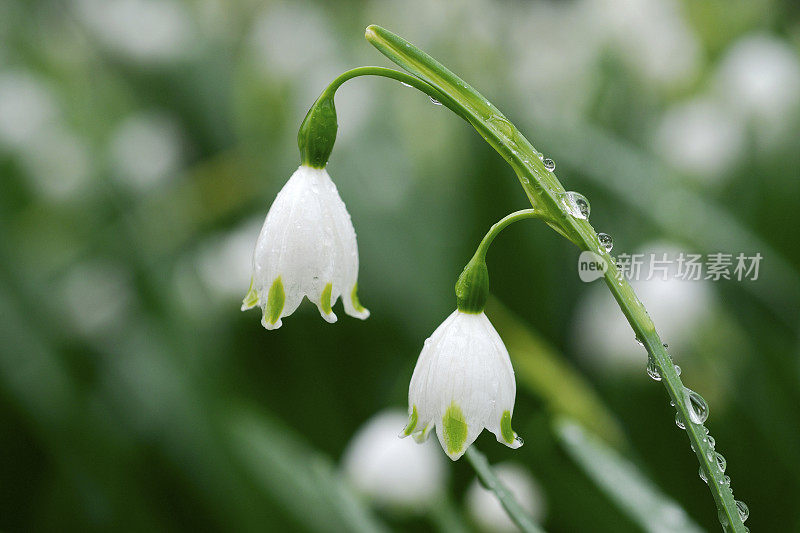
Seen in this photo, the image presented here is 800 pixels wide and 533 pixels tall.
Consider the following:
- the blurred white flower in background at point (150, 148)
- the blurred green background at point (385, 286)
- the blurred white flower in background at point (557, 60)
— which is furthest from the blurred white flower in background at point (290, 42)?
the blurred white flower in background at point (557, 60)

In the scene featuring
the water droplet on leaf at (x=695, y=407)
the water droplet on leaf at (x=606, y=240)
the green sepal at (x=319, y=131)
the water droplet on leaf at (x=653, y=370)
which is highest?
the green sepal at (x=319, y=131)

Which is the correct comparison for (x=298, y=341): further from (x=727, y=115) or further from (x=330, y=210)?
(x=330, y=210)

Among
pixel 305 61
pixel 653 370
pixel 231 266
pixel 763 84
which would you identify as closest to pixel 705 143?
pixel 763 84

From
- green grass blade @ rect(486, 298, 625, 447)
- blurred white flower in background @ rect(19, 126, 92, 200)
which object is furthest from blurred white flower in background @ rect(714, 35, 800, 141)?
blurred white flower in background @ rect(19, 126, 92, 200)

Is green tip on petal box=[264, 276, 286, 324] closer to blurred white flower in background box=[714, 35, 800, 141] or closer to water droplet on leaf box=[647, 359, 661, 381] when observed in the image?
water droplet on leaf box=[647, 359, 661, 381]

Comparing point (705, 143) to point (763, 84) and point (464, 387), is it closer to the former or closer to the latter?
point (763, 84)

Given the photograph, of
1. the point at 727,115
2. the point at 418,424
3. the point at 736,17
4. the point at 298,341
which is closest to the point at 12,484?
the point at 298,341

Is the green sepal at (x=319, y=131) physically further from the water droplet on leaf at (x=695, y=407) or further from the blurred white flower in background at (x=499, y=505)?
the blurred white flower in background at (x=499, y=505)
